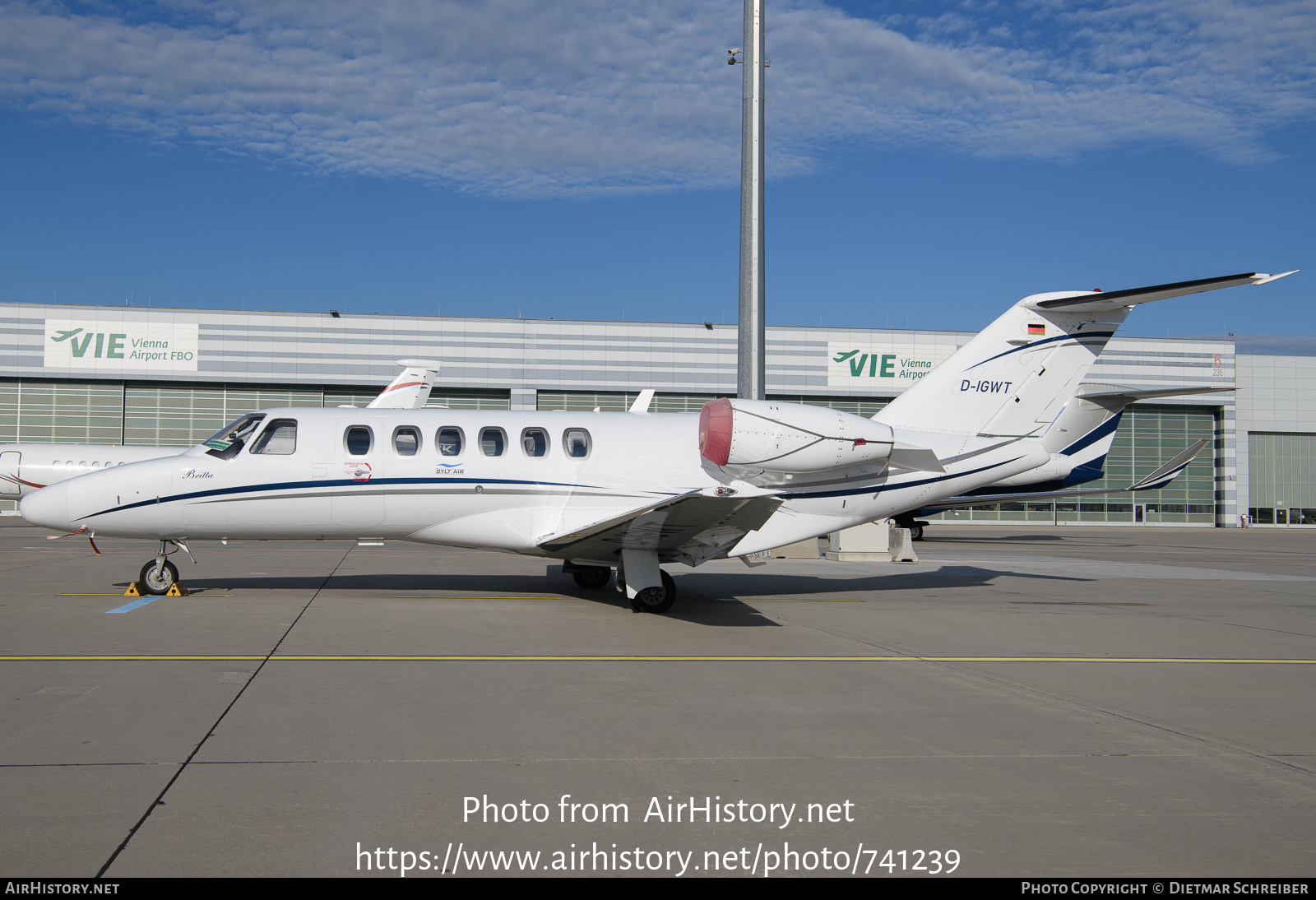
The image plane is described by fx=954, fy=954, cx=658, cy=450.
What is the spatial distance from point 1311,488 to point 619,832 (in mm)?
70158

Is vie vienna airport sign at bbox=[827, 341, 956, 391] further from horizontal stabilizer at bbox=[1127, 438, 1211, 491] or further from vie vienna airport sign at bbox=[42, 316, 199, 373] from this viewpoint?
vie vienna airport sign at bbox=[42, 316, 199, 373]

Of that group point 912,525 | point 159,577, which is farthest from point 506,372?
point 159,577

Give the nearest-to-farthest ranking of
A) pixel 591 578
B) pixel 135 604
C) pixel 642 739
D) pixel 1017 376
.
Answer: pixel 642 739 < pixel 135 604 < pixel 1017 376 < pixel 591 578

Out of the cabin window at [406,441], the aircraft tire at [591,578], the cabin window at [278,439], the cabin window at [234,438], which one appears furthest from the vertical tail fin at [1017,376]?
the cabin window at [234,438]

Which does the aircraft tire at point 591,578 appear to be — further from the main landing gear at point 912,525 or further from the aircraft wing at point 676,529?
the main landing gear at point 912,525

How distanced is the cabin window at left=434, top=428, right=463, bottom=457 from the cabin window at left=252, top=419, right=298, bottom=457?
1964mm

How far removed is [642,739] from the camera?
6141mm

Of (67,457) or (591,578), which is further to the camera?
(67,457)

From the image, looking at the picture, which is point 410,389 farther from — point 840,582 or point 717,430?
point 717,430

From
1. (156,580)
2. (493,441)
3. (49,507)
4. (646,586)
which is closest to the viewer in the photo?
(49,507)

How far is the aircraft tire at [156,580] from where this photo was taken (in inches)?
516

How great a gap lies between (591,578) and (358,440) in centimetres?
451

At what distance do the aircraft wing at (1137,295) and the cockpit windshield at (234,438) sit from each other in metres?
11.8
